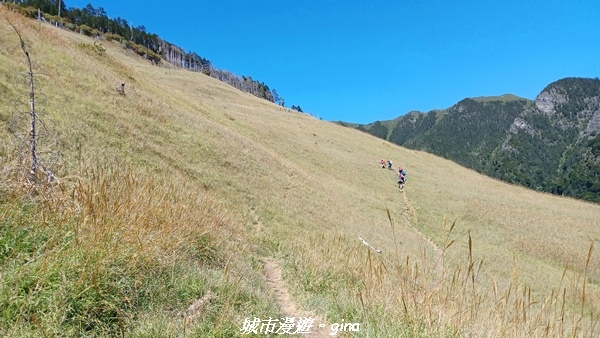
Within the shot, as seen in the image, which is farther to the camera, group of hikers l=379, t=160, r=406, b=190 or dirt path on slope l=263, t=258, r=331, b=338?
group of hikers l=379, t=160, r=406, b=190

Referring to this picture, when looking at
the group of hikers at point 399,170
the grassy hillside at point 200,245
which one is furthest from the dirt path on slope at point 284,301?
the group of hikers at point 399,170

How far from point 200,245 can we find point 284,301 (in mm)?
1572

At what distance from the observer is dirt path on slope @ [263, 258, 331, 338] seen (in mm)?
4014

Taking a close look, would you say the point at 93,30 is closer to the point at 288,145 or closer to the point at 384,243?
the point at 288,145

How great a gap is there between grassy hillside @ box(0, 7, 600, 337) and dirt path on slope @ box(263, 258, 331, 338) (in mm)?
115

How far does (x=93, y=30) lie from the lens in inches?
4038

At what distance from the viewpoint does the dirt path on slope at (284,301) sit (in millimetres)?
4014

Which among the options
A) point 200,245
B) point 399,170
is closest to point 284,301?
point 200,245

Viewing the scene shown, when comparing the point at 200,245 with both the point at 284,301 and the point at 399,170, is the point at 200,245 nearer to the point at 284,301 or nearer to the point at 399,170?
the point at 284,301

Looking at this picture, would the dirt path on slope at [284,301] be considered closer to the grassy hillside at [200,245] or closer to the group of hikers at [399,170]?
the grassy hillside at [200,245]

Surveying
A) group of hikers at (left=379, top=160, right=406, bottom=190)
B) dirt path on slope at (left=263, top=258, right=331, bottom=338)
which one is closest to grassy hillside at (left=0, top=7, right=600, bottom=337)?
dirt path on slope at (left=263, top=258, right=331, bottom=338)

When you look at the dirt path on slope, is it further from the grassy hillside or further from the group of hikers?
the group of hikers

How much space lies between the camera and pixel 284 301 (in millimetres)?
5164

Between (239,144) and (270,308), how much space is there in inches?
743
